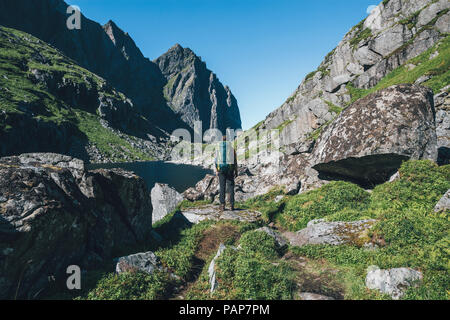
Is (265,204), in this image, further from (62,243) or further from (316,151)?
(62,243)

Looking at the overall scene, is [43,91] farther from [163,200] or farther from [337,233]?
[337,233]

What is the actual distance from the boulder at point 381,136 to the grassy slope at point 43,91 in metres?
123

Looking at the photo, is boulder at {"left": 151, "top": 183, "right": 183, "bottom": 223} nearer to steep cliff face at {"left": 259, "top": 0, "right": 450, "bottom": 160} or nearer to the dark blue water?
steep cliff face at {"left": 259, "top": 0, "right": 450, "bottom": 160}

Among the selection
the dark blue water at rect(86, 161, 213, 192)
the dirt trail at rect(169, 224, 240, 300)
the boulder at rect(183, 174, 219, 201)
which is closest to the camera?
the dirt trail at rect(169, 224, 240, 300)

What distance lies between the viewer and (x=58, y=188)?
794 cm

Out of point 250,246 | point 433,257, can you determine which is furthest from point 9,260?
point 433,257

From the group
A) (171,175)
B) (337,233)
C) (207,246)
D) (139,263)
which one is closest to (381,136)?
(337,233)

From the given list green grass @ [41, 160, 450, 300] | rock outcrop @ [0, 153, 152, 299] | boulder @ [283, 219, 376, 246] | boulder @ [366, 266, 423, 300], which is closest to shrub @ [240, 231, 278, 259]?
green grass @ [41, 160, 450, 300]

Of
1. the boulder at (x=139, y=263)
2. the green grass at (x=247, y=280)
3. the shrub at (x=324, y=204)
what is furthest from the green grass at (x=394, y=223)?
the boulder at (x=139, y=263)

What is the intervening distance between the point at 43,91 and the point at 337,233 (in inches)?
7212

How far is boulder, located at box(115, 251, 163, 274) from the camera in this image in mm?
7578

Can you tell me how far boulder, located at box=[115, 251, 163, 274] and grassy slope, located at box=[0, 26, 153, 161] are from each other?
389 feet

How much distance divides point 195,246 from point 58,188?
6.24m

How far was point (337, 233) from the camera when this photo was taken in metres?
8.94
